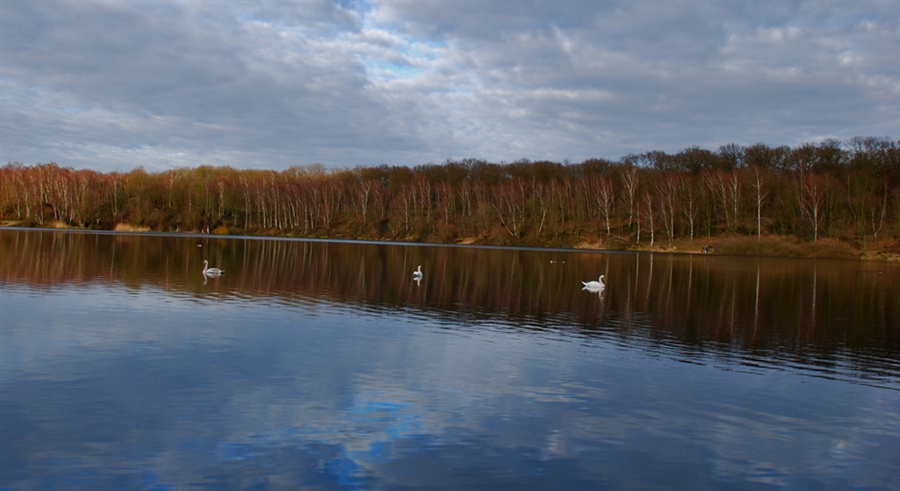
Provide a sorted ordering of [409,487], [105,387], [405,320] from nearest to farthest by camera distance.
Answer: [409,487] → [105,387] → [405,320]

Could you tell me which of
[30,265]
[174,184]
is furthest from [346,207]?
[30,265]

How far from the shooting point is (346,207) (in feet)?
451

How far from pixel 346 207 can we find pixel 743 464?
431ft

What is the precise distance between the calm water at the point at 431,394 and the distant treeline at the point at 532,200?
72222mm

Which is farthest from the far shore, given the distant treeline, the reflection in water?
the reflection in water

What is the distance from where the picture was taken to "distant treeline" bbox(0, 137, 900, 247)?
9200 centimetres

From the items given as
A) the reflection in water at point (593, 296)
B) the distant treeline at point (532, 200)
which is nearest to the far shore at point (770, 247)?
the distant treeline at point (532, 200)

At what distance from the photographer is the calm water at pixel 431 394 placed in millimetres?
9062

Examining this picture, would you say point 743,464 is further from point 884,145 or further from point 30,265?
point 884,145

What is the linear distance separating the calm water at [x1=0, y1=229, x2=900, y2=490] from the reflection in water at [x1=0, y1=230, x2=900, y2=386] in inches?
10.3

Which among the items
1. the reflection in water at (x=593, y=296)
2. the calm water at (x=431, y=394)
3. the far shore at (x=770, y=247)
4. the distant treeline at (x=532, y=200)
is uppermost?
the distant treeline at (x=532, y=200)

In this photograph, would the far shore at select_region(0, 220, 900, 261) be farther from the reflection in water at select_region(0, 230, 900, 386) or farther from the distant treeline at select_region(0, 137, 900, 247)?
the reflection in water at select_region(0, 230, 900, 386)

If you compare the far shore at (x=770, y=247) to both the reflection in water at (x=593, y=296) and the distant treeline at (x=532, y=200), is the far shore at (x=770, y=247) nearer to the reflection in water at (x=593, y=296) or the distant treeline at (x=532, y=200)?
the distant treeline at (x=532, y=200)

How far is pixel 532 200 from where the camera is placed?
4604 inches
